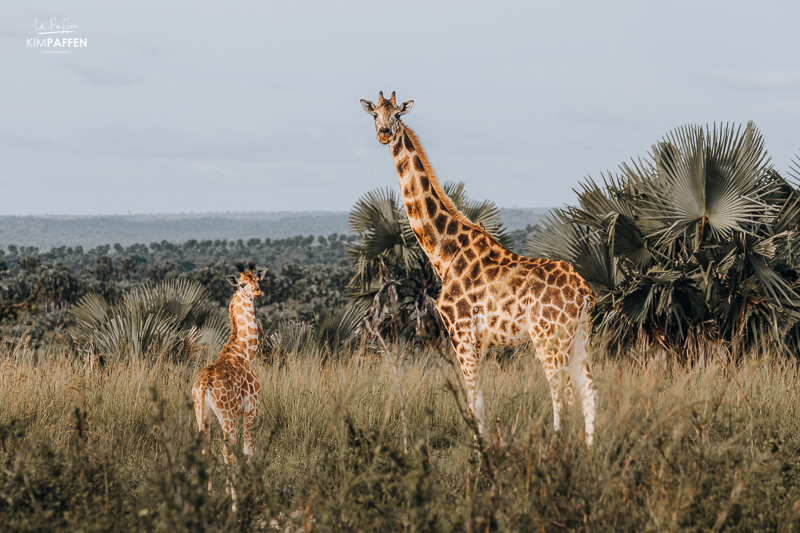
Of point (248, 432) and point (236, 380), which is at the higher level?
point (236, 380)

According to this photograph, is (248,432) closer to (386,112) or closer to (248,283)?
(248,283)

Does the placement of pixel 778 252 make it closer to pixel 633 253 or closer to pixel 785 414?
pixel 633 253

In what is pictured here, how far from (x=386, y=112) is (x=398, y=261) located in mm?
6753

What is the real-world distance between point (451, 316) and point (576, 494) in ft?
6.66

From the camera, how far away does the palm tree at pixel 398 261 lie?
1166 cm

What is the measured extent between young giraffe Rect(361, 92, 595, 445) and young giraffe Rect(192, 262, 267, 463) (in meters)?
1.46

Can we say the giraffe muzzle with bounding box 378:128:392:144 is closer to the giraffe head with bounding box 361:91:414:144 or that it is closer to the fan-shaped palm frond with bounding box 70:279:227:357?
the giraffe head with bounding box 361:91:414:144

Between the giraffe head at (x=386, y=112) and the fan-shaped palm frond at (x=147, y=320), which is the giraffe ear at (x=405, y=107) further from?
the fan-shaped palm frond at (x=147, y=320)

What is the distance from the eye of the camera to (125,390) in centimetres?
685

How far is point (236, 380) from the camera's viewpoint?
4789mm

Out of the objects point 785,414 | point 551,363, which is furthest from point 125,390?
point 785,414

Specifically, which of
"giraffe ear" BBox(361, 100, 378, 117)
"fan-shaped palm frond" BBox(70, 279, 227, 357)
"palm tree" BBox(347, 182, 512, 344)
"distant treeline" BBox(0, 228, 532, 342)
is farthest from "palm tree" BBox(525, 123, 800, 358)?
"distant treeline" BBox(0, 228, 532, 342)

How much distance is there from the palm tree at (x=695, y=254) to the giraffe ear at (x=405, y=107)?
12.9 feet

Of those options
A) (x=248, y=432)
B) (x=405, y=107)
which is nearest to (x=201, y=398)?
(x=248, y=432)
